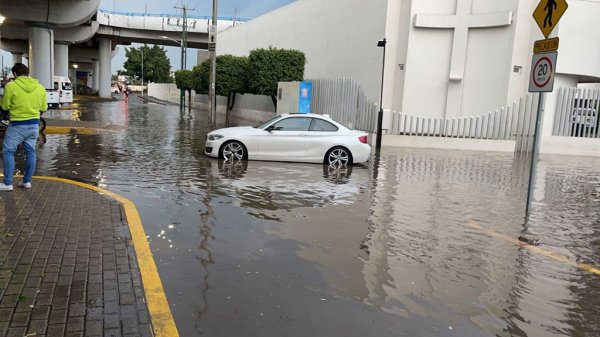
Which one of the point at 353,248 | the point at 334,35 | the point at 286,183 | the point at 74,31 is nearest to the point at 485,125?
the point at 334,35

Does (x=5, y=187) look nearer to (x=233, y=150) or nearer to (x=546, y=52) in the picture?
(x=233, y=150)

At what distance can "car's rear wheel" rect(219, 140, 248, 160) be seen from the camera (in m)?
13.2

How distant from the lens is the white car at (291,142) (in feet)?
43.6

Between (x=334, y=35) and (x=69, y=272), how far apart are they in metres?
24.9

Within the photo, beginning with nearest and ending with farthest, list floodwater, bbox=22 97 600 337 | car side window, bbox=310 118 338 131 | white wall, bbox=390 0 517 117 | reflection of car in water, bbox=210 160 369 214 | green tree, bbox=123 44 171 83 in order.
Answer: floodwater, bbox=22 97 600 337, reflection of car in water, bbox=210 160 369 214, car side window, bbox=310 118 338 131, white wall, bbox=390 0 517 117, green tree, bbox=123 44 171 83

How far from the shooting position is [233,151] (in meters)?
13.3

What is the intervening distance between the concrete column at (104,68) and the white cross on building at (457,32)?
49.1 meters

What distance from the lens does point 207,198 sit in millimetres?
8773

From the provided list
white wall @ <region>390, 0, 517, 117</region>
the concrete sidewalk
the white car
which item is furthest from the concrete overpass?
the concrete sidewalk

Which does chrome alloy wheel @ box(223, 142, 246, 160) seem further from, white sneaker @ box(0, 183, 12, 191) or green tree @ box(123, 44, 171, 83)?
green tree @ box(123, 44, 171, 83)

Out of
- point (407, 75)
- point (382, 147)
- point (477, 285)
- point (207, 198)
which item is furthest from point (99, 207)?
point (407, 75)

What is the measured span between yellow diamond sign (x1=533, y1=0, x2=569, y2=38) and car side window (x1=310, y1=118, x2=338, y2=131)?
6.07 metres

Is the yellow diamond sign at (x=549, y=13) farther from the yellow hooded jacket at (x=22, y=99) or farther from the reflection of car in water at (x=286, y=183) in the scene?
the yellow hooded jacket at (x=22, y=99)

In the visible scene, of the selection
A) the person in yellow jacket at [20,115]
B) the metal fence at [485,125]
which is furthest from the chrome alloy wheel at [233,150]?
the metal fence at [485,125]
